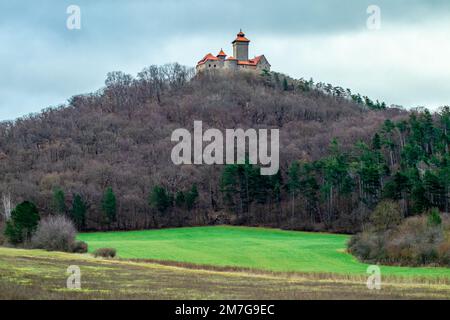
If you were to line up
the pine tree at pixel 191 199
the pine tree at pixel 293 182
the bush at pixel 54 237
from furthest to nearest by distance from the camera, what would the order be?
the pine tree at pixel 191 199 < the pine tree at pixel 293 182 < the bush at pixel 54 237

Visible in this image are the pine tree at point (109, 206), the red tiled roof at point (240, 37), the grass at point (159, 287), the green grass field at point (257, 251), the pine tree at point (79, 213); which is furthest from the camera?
the red tiled roof at point (240, 37)

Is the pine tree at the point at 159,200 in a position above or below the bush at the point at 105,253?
above

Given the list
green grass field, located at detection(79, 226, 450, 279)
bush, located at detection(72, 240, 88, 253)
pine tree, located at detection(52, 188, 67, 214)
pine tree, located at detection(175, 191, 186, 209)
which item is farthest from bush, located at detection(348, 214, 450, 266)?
pine tree, located at detection(52, 188, 67, 214)

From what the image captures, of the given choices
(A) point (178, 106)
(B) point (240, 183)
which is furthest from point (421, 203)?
(A) point (178, 106)

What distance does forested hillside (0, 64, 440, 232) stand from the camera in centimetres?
10331

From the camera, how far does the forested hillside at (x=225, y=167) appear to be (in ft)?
339

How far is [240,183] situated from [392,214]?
144 ft

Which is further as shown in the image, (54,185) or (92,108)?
(92,108)

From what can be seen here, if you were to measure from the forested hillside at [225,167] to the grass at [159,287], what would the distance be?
156 feet

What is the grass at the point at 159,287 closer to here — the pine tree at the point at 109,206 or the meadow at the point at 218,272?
the meadow at the point at 218,272

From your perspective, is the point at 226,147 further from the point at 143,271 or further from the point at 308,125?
the point at 143,271

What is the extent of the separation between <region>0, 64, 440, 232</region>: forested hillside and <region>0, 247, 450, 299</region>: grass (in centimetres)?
4744

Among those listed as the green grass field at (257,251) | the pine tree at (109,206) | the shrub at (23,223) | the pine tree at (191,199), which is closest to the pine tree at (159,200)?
the pine tree at (191,199)
